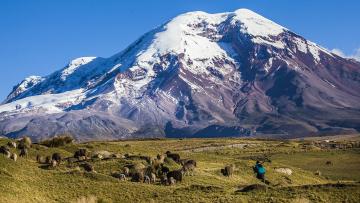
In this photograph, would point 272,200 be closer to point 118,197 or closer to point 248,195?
point 248,195

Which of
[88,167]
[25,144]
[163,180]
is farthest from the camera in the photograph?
[25,144]

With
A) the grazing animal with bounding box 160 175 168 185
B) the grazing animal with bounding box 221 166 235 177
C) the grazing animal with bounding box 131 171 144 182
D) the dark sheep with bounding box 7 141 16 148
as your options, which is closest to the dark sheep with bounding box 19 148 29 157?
the dark sheep with bounding box 7 141 16 148

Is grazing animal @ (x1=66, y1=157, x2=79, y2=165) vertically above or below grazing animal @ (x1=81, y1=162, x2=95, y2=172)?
above

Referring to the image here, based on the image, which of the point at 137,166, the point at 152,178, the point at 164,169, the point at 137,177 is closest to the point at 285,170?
the point at 164,169

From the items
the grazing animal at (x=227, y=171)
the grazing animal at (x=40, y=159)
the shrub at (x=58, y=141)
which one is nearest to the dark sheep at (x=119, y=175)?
the grazing animal at (x=40, y=159)

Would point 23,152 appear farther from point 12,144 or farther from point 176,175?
point 176,175

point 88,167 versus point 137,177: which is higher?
point 88,167

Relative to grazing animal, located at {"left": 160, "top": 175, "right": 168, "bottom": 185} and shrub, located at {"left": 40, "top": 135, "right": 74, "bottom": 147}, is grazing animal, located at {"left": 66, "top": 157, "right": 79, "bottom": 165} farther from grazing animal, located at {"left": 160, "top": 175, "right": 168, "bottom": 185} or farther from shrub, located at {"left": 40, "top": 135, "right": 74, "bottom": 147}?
shrub, located at {"left": 40, "top": 135, "right": 74, "bottom": 147}

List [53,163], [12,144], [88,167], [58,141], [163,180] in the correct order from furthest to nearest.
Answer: [58,141], [12,144], [53,163], [88,167], [163,180]

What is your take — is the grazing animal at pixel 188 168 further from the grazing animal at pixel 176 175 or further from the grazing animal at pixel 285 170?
the grazing animal at pixel 285 170

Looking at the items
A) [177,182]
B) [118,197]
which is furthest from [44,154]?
[118,197]

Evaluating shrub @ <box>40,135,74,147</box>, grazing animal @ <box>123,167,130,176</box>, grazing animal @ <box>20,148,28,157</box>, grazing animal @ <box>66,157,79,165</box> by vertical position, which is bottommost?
grazing animal @ <box>123,167,130,176</box>

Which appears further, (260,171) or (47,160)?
(47,160)

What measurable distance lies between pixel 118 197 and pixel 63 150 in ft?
→ 119
